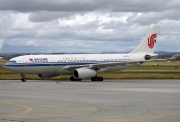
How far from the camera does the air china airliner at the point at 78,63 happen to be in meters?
54.4

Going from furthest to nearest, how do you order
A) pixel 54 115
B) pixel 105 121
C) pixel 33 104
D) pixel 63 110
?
pixel 33 104 < pixel 63 110 < pixel 54 115 < pixel 105 121

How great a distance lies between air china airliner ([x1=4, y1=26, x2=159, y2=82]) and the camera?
5444 centimetres

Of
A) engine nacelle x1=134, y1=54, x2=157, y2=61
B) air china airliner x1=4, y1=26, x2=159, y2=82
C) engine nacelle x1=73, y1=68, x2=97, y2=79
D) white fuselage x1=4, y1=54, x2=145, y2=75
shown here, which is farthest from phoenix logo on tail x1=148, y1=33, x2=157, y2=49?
engine nacelle x1=73, y1=68, x2=97, y2=79

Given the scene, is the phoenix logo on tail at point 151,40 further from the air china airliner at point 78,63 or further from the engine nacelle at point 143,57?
the engine nacelle at point 143,57

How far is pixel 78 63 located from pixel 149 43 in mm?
11215

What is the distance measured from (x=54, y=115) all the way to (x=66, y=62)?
37.3 metres

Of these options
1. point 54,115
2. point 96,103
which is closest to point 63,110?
point 54,115

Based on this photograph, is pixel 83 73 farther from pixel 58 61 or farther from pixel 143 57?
pixel 143 57

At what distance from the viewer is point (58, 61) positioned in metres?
56.5

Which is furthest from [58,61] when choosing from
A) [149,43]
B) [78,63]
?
[149,43]

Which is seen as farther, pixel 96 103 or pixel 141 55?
pixel 141 55

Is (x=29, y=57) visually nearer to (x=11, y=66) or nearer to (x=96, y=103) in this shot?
(x=11, y=66)

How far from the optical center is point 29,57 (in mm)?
55062

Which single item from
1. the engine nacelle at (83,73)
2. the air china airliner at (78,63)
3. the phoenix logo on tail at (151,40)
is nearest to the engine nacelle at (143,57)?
the air china airliner at (78,63)
